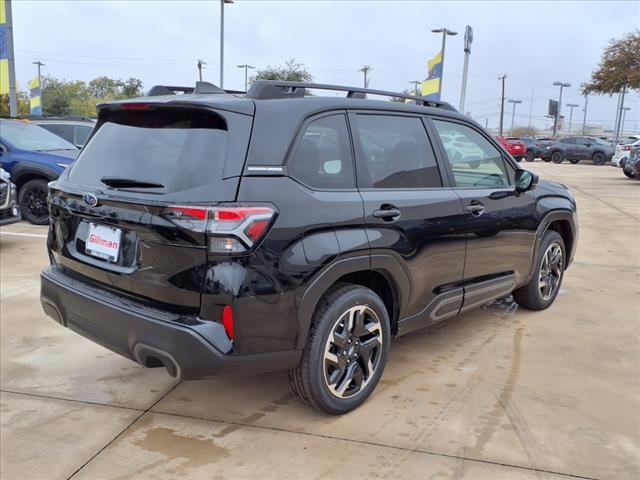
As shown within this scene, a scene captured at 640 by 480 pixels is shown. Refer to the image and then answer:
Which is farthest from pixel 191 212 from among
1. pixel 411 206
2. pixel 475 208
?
pixel 475 208

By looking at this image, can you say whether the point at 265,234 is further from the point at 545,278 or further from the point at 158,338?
the point at 545,278

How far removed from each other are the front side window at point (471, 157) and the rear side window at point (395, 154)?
0.23 m

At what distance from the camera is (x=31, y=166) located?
351 inches

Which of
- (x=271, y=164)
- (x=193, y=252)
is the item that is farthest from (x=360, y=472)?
(x=271, y=164)

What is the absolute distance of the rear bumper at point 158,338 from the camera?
8.50 feet

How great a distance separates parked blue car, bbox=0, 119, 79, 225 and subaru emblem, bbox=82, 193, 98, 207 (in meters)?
6.33

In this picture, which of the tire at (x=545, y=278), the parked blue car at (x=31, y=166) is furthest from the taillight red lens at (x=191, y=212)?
the parked blue car at (x=31, y=166)

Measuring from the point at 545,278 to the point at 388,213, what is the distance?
252 centimetres

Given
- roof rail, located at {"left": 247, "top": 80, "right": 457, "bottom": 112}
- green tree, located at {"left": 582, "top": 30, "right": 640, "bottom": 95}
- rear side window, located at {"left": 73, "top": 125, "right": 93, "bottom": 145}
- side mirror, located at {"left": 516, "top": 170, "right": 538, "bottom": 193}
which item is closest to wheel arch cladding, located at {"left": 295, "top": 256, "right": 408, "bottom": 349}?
roof rail, located at {"left": 247, "top": 80, "right": 457, "bottom": 112}

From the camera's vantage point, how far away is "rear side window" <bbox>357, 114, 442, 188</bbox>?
330 cm

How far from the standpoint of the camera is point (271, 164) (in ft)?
A: 9.07

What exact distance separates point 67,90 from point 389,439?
239ft

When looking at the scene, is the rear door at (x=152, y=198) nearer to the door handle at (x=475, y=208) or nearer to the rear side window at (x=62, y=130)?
the door handle at (x=475, y=208)

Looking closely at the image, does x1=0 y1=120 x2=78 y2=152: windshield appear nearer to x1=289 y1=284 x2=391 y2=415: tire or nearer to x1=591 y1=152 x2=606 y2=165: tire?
x1=289 y1=284 x2=391 y2=415: tire
